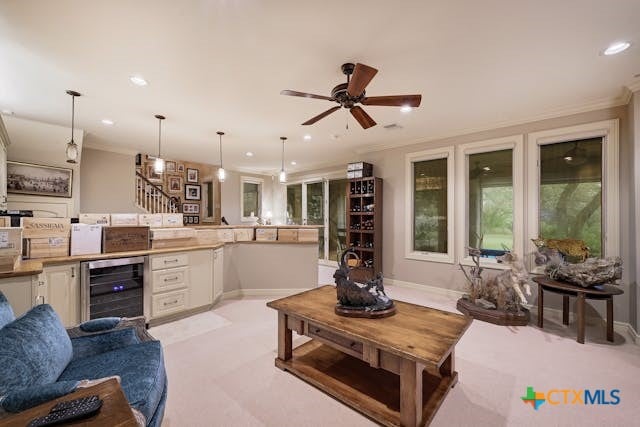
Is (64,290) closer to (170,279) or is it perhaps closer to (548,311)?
(170,279)

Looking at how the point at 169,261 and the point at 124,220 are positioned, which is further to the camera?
the point at 124,220

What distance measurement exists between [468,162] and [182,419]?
4784 millimetres

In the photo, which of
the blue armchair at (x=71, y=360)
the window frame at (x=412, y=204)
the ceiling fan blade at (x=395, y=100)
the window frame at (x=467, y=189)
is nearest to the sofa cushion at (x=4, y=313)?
the blue armchair at (x=71, y=360)

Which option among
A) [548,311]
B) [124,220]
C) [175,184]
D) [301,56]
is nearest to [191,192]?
[175,184]

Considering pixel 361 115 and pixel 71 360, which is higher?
pixel 361 115

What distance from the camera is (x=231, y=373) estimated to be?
227cm

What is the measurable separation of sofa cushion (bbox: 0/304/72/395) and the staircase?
16.4 feet

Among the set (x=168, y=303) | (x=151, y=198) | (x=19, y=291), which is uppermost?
(x=151, y=198)

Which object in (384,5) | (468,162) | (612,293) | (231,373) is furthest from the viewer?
(468,162)

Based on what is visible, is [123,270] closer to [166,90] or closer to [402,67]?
[166,90]

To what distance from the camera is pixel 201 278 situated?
3.60m

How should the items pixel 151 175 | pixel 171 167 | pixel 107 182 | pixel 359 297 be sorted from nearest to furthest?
pixel 359 297, pixel 107 182, pixel 151 175, pixel 171 167

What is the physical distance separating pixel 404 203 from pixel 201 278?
3668 millimetres

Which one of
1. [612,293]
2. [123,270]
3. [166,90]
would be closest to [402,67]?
[166,90]
